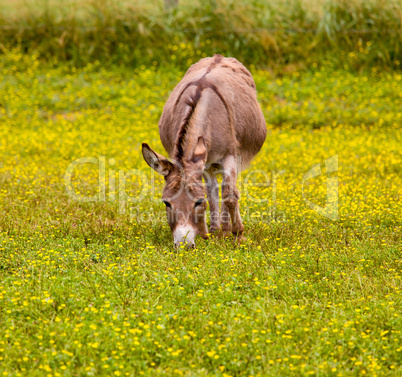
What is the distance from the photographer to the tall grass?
14133 mm

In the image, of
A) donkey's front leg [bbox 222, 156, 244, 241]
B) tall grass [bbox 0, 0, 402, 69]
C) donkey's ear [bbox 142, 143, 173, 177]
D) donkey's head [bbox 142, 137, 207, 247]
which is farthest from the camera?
tall grass [bbox 0, 0, 402, 69]

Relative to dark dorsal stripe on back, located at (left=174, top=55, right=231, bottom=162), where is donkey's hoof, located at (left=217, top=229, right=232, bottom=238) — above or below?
below

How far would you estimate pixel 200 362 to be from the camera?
369cm

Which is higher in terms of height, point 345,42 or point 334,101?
point 345,42

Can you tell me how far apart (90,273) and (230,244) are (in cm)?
166

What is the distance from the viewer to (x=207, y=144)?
5.59 metres

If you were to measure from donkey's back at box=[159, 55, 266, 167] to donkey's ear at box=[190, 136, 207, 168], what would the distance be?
9 cm

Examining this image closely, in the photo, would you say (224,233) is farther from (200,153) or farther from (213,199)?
(200,153)

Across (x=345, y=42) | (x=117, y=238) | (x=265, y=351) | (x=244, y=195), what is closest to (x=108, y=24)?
(x=345, y=42)

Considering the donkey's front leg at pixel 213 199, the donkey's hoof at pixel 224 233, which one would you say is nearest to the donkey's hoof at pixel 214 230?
the donkey's front leg at pixel 213 199

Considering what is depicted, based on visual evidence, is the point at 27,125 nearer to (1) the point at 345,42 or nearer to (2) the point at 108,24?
(2) the point at 108,24

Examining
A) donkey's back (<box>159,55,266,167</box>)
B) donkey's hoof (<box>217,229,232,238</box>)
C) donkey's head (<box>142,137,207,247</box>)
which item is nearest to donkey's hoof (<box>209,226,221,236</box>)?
donkey's hoof (<box>217,229,232,238</box>)

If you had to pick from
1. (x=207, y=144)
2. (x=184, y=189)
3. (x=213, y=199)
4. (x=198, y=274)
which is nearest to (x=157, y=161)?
(x=184, y=189)

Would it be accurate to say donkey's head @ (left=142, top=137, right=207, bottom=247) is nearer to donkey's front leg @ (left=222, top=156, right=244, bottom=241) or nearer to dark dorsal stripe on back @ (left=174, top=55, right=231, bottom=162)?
dark dorsal stripe on back @ (left=174, top=55, right=231, bottom=162)
